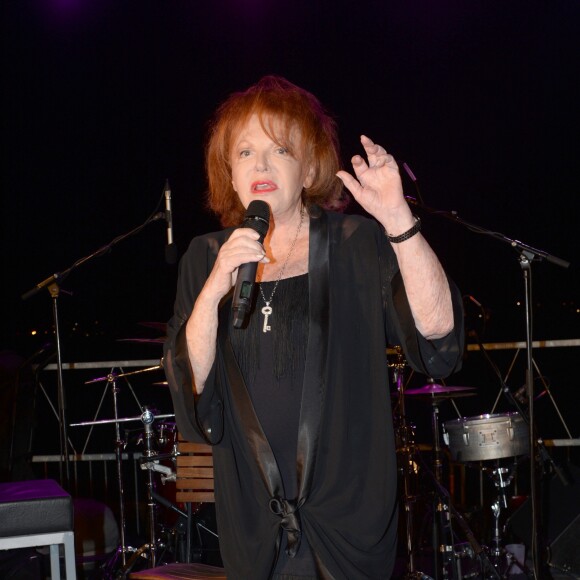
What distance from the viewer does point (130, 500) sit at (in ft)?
22.8

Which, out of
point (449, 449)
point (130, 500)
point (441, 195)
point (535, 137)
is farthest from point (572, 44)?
point (130, 500)

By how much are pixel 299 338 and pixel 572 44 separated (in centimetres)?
740

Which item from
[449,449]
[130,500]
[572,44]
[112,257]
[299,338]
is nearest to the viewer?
A: [299,338]

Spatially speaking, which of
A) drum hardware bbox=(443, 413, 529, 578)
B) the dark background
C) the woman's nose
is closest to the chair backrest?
drum hardware bbox=(443, 413, 529, 578)

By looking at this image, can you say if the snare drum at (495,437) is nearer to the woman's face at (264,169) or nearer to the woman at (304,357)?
the woman at (304,357)

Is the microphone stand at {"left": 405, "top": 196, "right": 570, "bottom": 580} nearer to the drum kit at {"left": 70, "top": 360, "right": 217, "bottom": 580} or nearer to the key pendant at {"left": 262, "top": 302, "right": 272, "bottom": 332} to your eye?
the key pendant at {"left": 262, "top": 302, "right": 272, "bottom": 332}

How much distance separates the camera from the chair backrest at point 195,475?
412 cm

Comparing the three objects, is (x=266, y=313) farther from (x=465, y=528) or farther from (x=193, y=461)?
(x=193, y=461)

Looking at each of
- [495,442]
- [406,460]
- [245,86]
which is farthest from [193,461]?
[245,86]

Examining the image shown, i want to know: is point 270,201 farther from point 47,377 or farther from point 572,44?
point 47,377


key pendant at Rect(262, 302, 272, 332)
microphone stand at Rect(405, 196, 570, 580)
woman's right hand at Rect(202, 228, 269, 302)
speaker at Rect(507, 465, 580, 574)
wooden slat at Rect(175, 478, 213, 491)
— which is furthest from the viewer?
wooden slat at Rect(175, 478, 213, 491)

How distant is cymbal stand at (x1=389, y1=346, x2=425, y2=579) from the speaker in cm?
72

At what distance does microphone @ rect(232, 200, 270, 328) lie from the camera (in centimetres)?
133

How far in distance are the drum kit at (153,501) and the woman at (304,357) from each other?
2708mm
